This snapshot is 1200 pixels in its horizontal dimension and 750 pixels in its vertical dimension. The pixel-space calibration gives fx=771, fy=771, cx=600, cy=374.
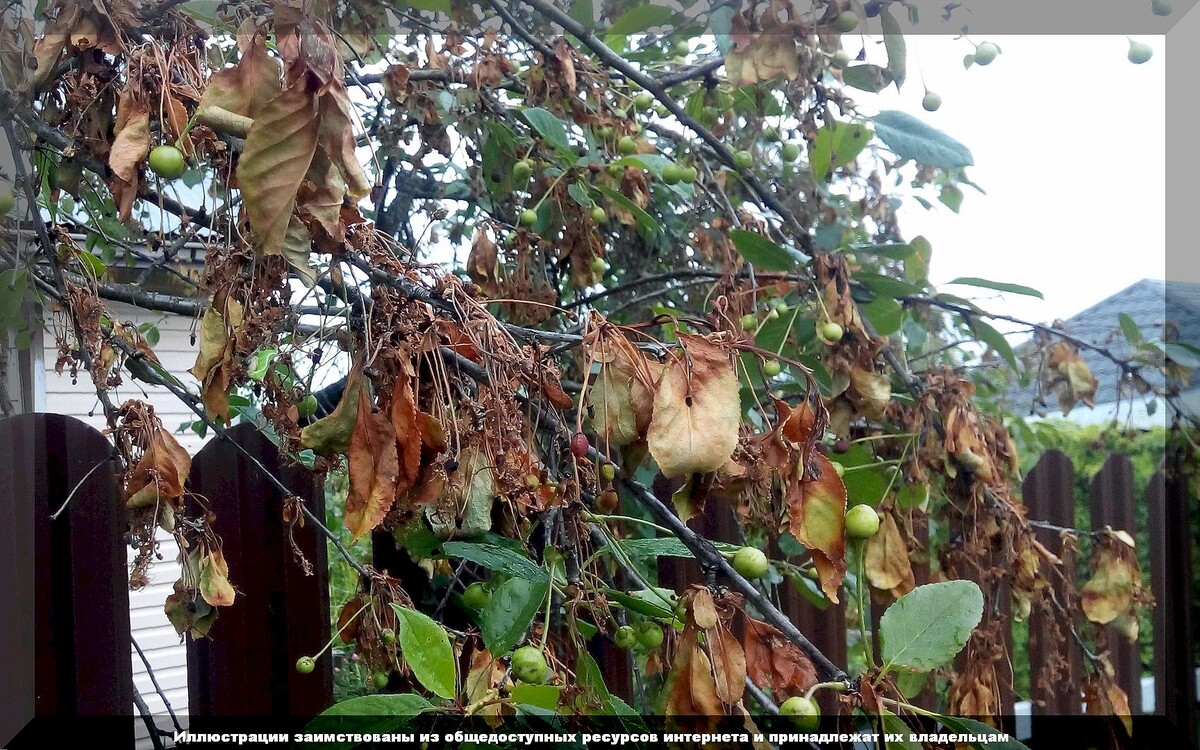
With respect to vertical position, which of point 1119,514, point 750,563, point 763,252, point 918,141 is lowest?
point 1119,514

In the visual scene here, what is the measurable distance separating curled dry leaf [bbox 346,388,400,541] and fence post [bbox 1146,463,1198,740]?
92.7 inches

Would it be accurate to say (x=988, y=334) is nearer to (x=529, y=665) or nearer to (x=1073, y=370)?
(x=1073, y=370)

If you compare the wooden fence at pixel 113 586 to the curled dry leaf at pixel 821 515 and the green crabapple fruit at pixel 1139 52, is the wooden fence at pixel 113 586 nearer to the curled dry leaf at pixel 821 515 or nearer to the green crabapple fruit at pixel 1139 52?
the curled dry leaf at pixel 821 515

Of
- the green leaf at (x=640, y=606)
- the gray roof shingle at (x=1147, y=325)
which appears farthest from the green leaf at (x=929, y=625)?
the gray roof shingle at (x=1147, y=325)

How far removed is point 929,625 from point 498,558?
0.38m

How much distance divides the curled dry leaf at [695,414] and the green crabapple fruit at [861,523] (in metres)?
0.18

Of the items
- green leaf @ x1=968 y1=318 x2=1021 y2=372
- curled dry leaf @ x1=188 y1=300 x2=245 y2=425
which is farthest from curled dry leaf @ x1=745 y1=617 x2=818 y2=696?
green leaf @ x1=968 y1=318 x2=1021 y2=372

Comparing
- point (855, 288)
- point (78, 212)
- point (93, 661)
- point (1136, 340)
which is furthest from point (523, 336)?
point (1136, 340)

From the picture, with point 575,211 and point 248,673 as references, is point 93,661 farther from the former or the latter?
point 575,211

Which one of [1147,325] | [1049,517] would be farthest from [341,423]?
[1049,517]

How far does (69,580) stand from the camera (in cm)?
118

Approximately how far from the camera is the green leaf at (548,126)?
3.88 feet

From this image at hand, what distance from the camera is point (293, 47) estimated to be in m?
0.53

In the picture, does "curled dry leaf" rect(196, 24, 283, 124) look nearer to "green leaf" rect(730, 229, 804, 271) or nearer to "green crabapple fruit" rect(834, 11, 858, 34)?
"green leaf" rect(730, 229, 804, 271)
